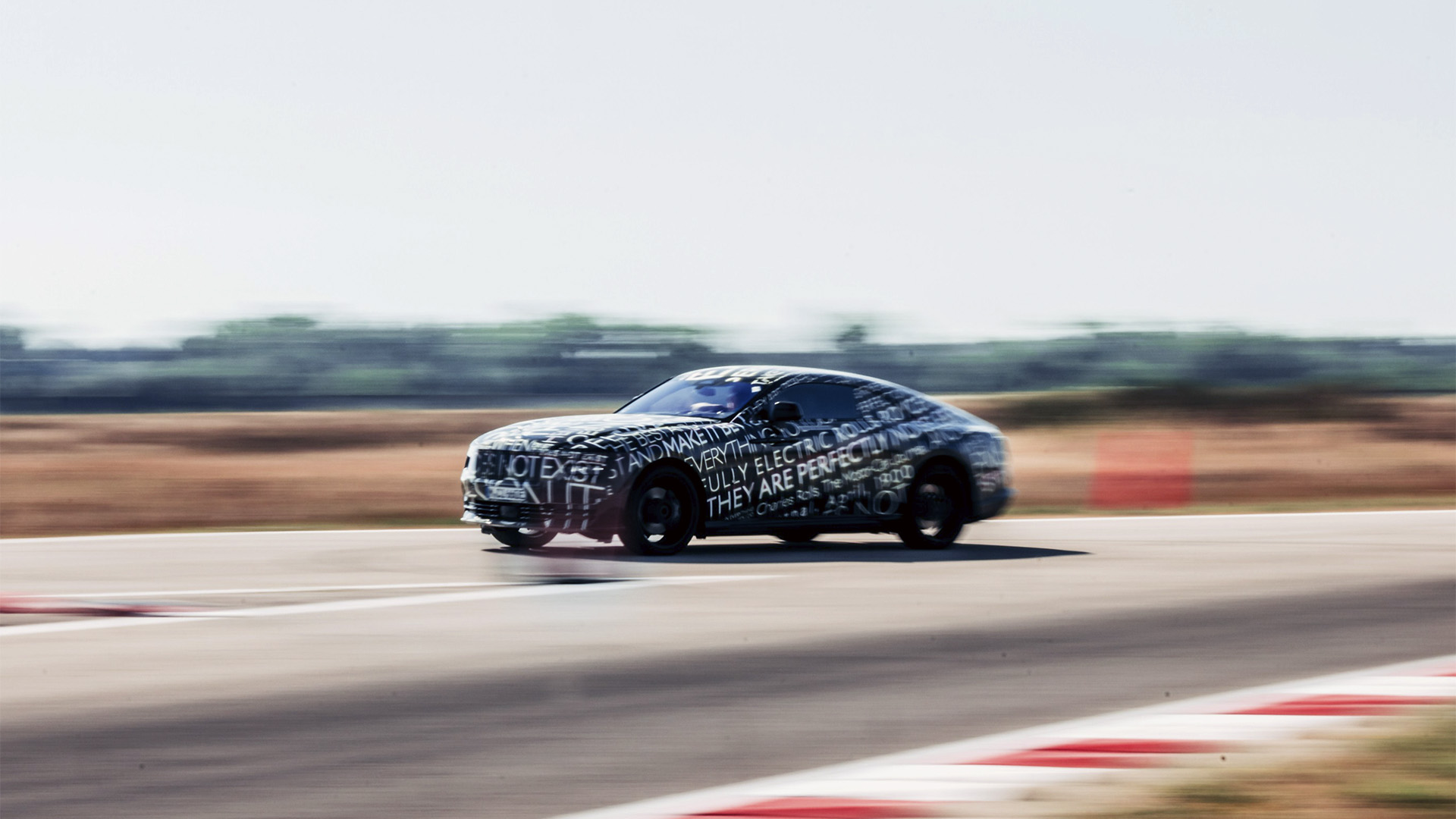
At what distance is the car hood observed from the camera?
41.3 feet

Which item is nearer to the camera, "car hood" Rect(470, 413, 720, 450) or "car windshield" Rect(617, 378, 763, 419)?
"car hood" Rect(470, 413, 720, 450)

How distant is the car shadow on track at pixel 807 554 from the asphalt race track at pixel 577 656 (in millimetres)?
75

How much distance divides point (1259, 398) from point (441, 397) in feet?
64.9

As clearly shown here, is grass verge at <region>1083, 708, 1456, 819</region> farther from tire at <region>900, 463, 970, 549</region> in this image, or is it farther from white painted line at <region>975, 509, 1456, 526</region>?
white painted line at <region>975, 509, 1456, 526</region>

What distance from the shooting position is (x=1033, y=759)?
5.80 m

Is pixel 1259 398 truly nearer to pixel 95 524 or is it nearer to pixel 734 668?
pixel 95 524

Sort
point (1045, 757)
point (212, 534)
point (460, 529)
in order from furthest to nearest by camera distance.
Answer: point (460, 529), point (212, 534), point (1045, 757)

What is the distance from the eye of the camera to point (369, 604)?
1012cm

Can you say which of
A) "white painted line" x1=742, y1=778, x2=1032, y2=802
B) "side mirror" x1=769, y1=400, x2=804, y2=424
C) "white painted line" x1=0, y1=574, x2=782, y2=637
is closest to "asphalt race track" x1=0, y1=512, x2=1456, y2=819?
"white painted line" x1=0, y1=574, x2=782, y2=637

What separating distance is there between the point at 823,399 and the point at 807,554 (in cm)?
126

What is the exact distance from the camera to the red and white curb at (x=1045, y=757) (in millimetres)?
5230

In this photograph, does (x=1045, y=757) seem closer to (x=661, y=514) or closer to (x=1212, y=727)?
(x=1212, y=727)

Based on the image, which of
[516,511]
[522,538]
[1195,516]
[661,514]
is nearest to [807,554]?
[661,514]

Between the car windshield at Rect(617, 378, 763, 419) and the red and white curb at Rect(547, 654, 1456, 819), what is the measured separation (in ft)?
21.3
